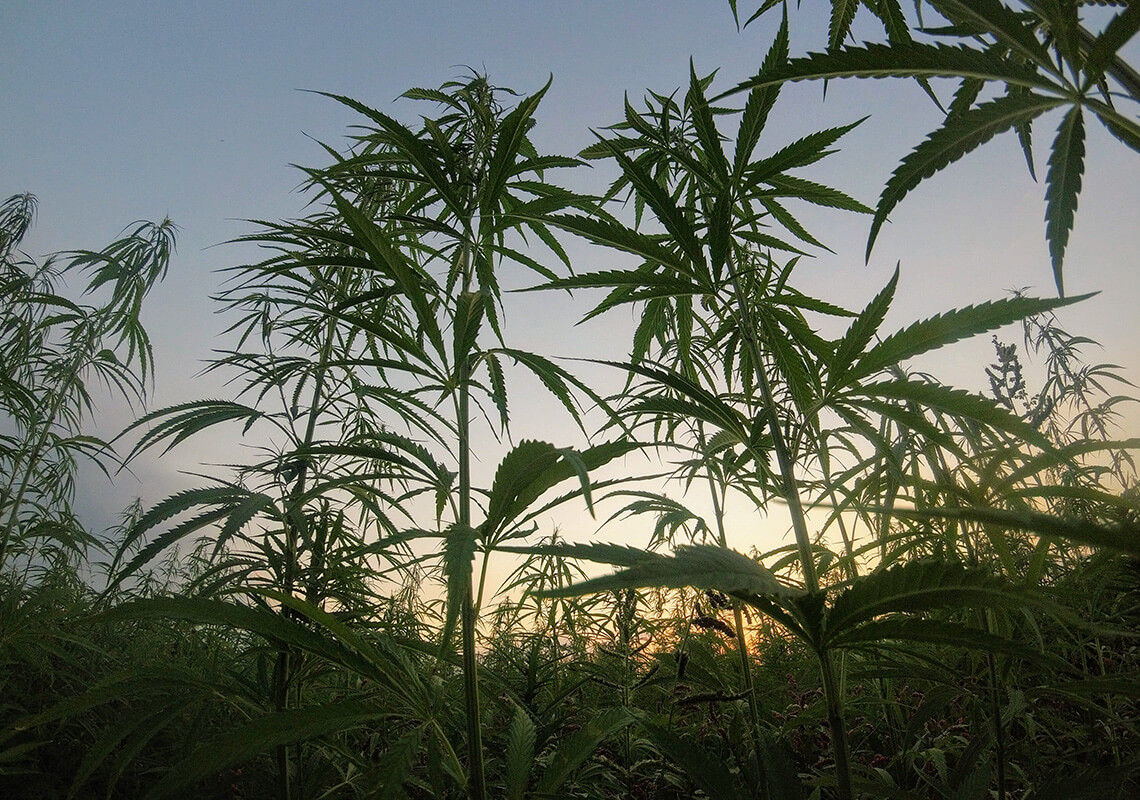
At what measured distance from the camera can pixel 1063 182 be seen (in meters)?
0.47

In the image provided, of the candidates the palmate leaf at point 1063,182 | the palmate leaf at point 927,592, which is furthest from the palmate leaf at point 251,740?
the palmate leaf at point 1063,182

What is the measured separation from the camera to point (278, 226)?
1066 millimetres

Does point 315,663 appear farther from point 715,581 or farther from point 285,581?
point 715,581

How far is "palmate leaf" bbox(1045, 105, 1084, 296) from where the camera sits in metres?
0.46

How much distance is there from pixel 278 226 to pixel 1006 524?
1099 mm

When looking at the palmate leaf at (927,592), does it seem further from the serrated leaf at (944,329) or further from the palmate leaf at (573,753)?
the palmate leaf at (573,753)

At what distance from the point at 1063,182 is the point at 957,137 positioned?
0.08 meters

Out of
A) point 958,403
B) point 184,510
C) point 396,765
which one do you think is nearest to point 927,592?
point 958,403

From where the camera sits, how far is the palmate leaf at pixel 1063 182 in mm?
464

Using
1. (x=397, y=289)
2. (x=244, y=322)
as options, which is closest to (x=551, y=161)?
(x=397, y=289)

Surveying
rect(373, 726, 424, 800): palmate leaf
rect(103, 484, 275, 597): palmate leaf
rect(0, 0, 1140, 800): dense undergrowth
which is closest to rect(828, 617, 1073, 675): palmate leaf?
rect(0, 0, 1140, 800): dense undergrowth

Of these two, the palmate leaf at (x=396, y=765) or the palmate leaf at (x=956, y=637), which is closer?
the palmate leaf at (x=956, y=637)

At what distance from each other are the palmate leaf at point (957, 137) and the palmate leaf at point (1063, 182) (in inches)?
0.9

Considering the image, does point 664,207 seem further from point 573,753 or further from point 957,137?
point 573,753
